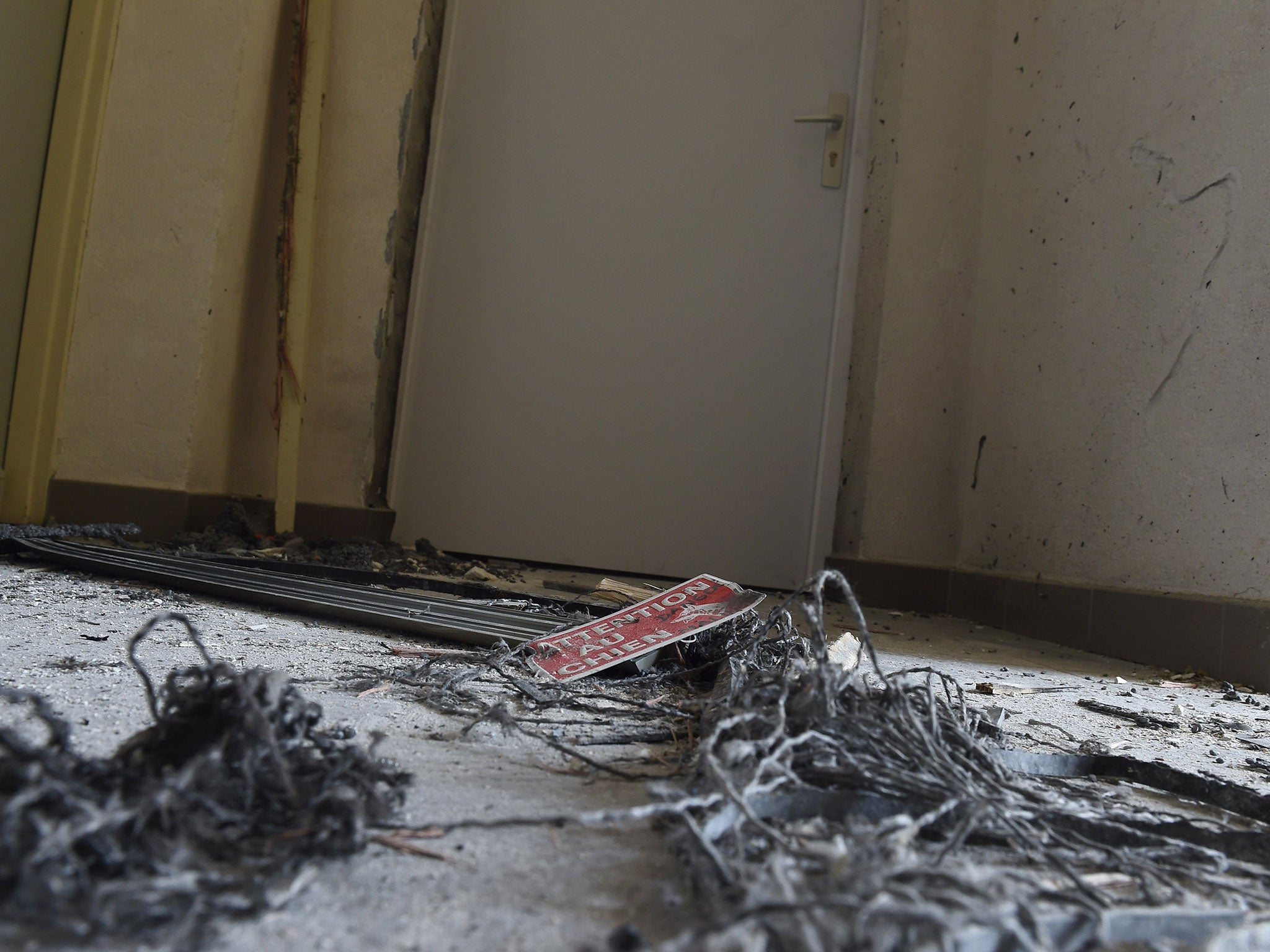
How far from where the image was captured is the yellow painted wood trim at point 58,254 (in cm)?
249

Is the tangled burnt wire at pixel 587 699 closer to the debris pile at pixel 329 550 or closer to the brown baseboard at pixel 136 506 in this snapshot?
the debris pile at pixel 329 550

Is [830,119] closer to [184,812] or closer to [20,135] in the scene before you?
[20,135]

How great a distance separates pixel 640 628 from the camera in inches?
52.1

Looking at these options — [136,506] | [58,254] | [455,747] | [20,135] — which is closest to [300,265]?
[58,254]

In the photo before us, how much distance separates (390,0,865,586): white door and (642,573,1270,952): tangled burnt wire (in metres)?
2.03

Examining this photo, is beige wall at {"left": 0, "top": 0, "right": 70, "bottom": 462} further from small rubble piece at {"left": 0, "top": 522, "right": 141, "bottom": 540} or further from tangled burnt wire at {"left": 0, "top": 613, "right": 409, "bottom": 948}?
tangled burnt wire at {"left": 0, "top": 613, "right": 409, "bottom": 948}

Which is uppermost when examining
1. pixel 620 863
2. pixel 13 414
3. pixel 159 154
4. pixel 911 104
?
pixel 911 104

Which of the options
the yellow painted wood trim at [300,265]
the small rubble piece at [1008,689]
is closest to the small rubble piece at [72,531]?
the yellow painted wood trim at [300,265]

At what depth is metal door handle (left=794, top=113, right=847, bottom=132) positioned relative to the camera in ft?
9.45

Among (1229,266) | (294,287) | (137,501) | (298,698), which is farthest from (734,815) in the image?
(294,287)

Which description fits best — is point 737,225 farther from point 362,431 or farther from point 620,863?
point 620,863

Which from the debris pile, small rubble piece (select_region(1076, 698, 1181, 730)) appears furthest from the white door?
small rubble piece (select_region(1076, 698, 1181, 730))

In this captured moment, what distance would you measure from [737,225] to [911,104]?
0.66 metres

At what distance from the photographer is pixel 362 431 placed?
297 cm
